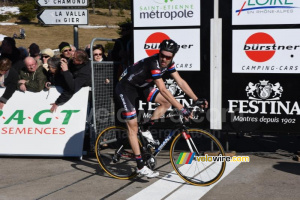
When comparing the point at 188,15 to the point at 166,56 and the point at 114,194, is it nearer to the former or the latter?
the point at 166,56

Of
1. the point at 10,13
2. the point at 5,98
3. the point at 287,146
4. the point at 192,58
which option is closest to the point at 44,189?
the point at 5,98

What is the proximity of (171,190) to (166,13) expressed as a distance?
3.46 m

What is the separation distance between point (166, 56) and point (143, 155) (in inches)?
60.0

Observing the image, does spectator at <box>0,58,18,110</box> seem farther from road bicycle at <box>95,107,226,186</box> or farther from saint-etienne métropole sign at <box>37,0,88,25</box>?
road bicycle at <box>95,107,226,186</box>

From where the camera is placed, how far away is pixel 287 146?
30.2 feet

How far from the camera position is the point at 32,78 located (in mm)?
8531

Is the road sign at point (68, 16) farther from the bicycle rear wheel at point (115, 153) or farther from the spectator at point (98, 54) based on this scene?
the bicycle rear wheel at point (115, 153)

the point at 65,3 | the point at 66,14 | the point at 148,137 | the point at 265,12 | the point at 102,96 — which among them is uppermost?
the point at 65,3

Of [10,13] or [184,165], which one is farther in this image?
[10,13]

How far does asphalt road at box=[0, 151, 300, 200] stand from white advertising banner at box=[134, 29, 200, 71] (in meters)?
1.75

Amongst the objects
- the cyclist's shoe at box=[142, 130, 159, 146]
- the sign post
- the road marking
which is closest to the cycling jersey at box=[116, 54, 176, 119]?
the cyclist's shoe at box=[142, 130, 159, 146]

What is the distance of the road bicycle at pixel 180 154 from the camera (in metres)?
6.48

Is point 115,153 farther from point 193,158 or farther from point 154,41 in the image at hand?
point 154,41

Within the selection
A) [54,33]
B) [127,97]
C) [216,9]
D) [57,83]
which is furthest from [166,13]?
[54,33]
